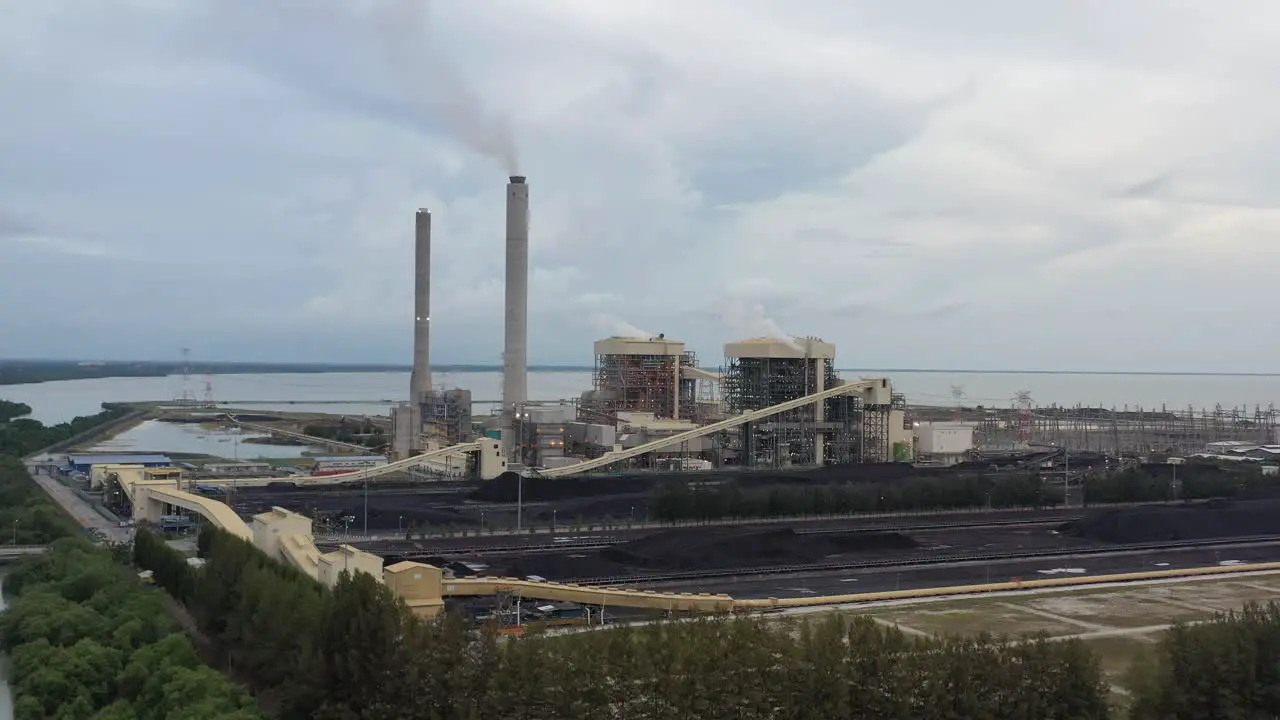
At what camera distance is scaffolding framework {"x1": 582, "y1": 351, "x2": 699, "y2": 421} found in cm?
6378

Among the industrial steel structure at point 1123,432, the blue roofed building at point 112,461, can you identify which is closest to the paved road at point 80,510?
the blue roofed building at point 112,461

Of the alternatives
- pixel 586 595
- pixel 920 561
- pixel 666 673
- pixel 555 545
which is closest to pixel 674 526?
pixel 555 545

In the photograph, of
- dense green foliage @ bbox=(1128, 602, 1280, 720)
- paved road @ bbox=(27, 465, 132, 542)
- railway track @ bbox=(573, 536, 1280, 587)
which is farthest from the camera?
paved road @ bbox=(27, 465, 132, 542)

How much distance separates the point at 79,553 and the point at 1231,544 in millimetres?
34815

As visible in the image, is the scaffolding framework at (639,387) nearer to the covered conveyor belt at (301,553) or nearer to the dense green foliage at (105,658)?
the covered conveyor belt at (301,553)

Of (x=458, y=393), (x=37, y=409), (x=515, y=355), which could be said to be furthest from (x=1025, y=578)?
(x=37, y=409)

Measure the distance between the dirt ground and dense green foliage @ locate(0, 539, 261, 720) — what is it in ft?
44.7

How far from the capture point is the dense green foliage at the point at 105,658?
18.0 m

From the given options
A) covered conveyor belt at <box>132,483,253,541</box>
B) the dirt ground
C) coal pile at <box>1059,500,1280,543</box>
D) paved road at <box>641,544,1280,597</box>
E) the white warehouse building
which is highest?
the white warehouse building

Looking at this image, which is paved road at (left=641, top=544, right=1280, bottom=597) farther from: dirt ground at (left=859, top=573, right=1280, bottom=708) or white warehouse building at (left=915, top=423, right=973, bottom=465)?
white warehouse building at (left=915, top=423, right=973, bottom=465)

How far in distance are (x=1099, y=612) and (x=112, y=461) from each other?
51.2 metres

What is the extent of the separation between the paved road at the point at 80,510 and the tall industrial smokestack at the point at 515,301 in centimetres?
2047

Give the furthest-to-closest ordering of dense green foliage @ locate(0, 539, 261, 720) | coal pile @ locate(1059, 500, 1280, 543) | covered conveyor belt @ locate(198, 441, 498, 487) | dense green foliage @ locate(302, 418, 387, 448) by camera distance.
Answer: dense green foliage @ locate(302, 418, 387, 448) < covered conveyor belt @ locate(198, 441, 498, 487) < coal pile @ locate(1059, 500, 1280, 543) < dense green foliage @ locate(0, 539, 261, 720)

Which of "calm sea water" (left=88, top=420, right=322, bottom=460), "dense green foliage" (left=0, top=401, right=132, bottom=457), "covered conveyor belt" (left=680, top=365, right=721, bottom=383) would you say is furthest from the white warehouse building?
"dense green foliage" (left=0, top=401, right=132, bottom=457)
